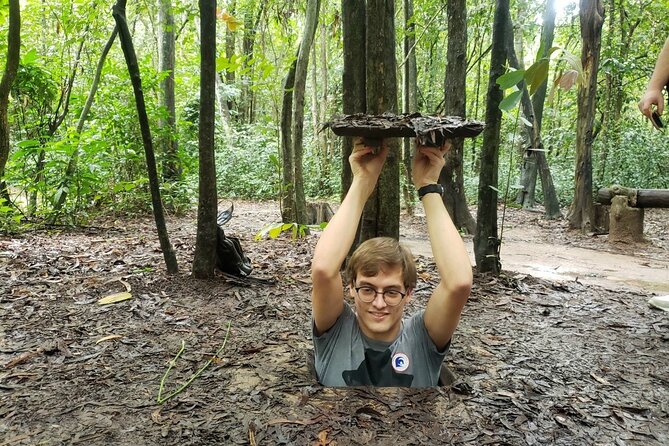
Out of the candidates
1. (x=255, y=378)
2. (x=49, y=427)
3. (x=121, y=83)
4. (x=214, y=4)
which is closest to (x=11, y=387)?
(x=49, y=427)

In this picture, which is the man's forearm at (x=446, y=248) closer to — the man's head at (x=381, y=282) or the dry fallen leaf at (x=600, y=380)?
the man's head at (x=381, y=282)

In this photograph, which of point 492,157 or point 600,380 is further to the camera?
point 492,157

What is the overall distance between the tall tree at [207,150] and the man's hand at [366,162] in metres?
2.01

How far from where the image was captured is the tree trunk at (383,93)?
3.61 meters

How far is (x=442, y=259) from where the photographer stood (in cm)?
195

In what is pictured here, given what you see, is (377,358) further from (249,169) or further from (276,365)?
(249,169)

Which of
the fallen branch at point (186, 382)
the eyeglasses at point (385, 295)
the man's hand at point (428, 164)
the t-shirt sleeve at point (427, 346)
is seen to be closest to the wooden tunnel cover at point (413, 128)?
the man's hand at point (428, 164)

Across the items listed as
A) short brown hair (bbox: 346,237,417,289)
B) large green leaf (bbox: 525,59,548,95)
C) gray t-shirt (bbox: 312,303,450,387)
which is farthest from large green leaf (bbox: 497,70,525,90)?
gray t-shirt (bbox: 312,303,450,387)

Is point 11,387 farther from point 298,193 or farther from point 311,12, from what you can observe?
point 311,12

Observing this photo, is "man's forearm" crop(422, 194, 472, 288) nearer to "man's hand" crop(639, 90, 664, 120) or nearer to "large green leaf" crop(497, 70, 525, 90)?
"large green leaf" crop(497, 70, 525, 90)

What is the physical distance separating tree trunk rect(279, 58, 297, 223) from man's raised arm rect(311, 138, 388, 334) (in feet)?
14.7

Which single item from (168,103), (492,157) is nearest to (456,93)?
(492,157)

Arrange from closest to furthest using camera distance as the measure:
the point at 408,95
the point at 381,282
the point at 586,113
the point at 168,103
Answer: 1. the point at 381,282
2. the point at 586,113
3. the point at 168,103
4. the point at 408,95

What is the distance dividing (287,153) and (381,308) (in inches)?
191
